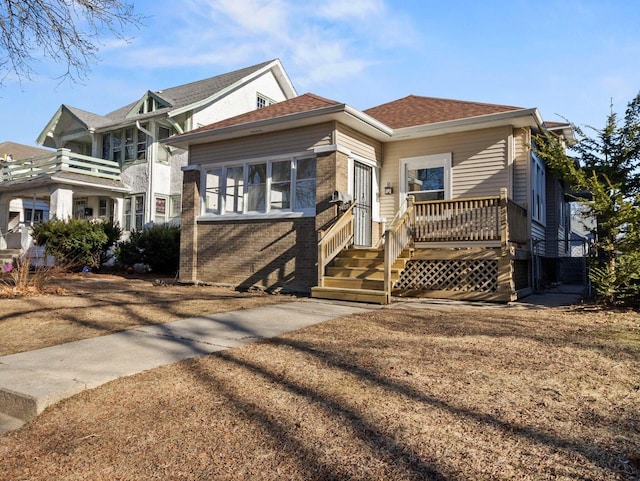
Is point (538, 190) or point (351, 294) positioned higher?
point (538, 190)

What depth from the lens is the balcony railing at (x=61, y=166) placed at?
63.8 feet

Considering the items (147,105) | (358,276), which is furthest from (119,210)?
(358,276)

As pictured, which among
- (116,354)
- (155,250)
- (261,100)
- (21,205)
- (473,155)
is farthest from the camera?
→ (21,205)

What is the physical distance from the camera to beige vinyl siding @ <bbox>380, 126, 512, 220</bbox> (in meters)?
10.5

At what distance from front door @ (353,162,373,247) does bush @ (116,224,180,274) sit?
671 cm

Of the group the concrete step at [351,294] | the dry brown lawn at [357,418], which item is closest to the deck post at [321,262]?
the concrete step at [351,294]

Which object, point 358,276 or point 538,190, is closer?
point 358,276

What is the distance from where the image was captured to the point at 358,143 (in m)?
10.9

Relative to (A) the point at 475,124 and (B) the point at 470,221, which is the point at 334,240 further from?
(A) the point at 475,124

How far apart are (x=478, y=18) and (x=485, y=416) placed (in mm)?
8734

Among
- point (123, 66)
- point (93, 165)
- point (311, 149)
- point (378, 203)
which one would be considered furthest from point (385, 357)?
point (93, 165)

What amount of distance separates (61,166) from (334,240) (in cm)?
1524

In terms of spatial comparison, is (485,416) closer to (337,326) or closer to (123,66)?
(337,326)

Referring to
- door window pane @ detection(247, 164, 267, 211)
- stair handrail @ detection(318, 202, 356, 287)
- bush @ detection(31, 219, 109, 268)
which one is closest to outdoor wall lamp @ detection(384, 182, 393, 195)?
stair handrail @ detection(318, 202, 356, 287)
